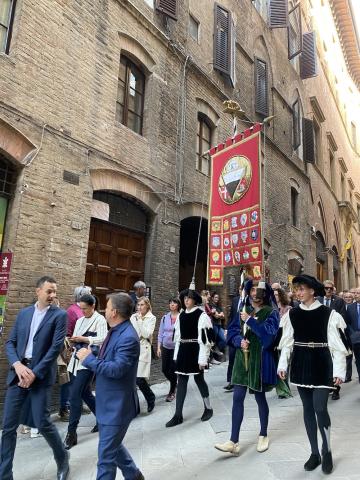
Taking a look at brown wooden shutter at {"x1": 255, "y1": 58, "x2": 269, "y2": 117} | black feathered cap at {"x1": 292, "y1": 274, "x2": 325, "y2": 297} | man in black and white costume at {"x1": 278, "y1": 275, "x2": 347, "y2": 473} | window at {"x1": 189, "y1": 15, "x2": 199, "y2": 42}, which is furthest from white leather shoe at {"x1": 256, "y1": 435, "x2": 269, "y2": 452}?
brown wooden shutter at {"x1": 255, "y1": 58, "x2": 269, "y2": 117}

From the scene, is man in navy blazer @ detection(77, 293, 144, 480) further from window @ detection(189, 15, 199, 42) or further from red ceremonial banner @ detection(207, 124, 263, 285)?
window @ detection(189, 15, 199, 42)

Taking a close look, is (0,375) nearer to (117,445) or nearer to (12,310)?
(12,310)

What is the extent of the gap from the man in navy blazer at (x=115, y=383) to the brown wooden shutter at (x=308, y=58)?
19.5 m

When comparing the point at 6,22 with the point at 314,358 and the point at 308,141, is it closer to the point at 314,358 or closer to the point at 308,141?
the point at 314,358

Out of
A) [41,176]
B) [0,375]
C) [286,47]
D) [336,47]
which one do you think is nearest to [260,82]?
[286,47]

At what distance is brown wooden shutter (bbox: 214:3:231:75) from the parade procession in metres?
0.06

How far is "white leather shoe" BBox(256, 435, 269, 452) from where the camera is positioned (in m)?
4.03

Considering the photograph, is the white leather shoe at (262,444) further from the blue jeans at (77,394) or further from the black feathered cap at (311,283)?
the blue jeans at (77,394)

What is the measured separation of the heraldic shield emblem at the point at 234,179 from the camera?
22.5 feet

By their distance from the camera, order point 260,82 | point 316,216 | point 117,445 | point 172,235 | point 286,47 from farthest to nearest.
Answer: point 316,216 → point 286,47 → point 260,82 → point 172,235 → point 117,445

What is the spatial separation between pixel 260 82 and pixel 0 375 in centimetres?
1321

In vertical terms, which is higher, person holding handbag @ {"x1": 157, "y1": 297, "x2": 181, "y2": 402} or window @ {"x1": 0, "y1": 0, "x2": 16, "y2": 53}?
window @ {"x1": 0, "y1": 0, "x2": 16, "y2": 53}

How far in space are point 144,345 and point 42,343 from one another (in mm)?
2417

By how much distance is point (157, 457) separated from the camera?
4.00m
